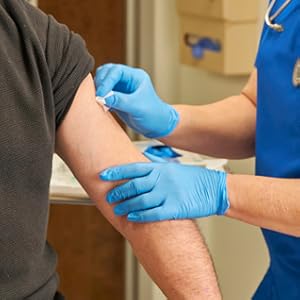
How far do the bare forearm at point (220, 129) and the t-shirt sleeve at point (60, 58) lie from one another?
49 centimetres

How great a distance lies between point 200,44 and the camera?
244cm

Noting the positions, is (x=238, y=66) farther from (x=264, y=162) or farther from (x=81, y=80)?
(x=81, y=80)

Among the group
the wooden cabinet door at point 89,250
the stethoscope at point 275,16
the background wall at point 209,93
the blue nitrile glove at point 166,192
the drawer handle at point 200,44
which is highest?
the stethoscope at point 275,16

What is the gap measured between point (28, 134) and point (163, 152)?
755mm

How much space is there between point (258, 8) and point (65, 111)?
123 cm

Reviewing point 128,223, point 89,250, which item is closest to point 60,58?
point 128,223

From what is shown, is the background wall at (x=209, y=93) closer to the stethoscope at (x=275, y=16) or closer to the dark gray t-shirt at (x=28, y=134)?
the stethoscope at (x=275, y=16)

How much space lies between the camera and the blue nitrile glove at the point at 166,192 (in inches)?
50.7

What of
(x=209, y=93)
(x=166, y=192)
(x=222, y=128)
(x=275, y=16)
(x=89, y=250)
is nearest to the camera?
(x=166, y=192)

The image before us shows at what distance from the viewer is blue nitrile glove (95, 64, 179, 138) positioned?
1.54 m

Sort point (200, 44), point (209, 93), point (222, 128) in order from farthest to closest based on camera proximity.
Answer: point (209, 93) < point (200, 44) < point (222, 128)

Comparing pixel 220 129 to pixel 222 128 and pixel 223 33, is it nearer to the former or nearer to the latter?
pixel 222 128

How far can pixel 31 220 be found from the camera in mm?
1156

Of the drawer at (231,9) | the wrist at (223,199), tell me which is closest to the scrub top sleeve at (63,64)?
the wrist at (223,199)
